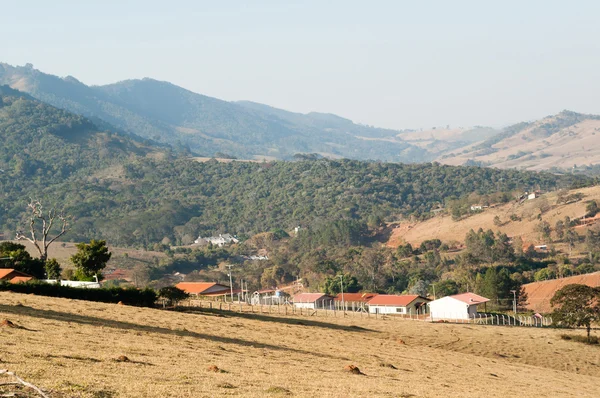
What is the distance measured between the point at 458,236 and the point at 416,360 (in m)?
120

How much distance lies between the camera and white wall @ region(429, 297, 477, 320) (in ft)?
261

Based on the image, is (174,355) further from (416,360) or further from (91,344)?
(416,360)

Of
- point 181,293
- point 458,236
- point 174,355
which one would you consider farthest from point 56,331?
point 458,236

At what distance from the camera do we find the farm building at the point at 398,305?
84.0 meters

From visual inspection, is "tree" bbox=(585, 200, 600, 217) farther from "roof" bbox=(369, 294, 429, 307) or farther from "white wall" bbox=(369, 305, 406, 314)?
"white wall" bbox=(369, 305, 406, 314)

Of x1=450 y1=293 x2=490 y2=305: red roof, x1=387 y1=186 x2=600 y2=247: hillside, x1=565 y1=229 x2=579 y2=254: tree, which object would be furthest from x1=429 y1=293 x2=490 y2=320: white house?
x1=387 y1=186 x2=600 y2=247: hillside

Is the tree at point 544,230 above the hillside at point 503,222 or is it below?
below

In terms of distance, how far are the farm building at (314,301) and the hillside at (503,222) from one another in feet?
204

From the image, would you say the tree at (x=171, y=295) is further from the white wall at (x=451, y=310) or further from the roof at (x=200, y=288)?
the white wall at (x=451, y=310)

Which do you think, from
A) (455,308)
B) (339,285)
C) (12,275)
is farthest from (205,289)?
(12,275)

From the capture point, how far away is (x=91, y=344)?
92.0ft

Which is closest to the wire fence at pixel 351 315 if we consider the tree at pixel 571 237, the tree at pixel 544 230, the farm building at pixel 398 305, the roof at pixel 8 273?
the farm building at pixel 398 305

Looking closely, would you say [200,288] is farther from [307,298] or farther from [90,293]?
[90,293]

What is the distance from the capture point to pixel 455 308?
80.4 m
